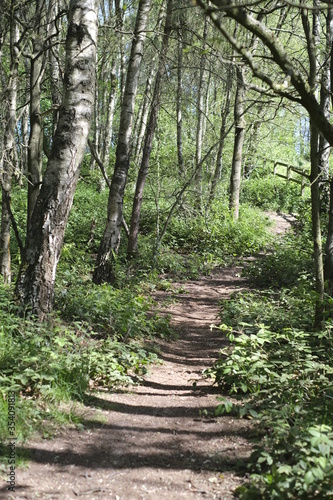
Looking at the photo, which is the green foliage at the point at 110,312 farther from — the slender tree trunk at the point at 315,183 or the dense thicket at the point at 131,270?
the slender tree trunk at the point at 315,183

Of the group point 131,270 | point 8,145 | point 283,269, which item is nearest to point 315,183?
point 8,145

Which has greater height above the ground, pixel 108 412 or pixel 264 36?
pixel 264 36

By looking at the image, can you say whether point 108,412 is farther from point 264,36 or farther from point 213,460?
point 264,36

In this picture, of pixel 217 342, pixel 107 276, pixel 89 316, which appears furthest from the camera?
pixel 107 276

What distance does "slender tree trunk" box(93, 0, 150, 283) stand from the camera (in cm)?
840

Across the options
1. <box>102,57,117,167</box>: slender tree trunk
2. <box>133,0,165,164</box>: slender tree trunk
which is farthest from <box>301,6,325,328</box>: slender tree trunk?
<box>102,57,117,167</box>: slender tree trunk

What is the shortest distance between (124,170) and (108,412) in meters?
5.47

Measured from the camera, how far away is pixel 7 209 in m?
6.76

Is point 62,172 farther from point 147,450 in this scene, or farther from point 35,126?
point 147,450

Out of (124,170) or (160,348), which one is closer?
(160,348)

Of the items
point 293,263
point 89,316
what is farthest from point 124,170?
point 293,263

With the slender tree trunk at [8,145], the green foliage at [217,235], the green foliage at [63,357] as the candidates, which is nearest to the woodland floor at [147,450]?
the green foliage at [63,357]

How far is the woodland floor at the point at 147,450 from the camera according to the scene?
2.96 meters

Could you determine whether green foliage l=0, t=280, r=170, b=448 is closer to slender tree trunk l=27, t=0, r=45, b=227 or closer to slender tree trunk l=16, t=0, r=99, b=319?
slender tree trunk l=16, t=0, r=99, b=319
